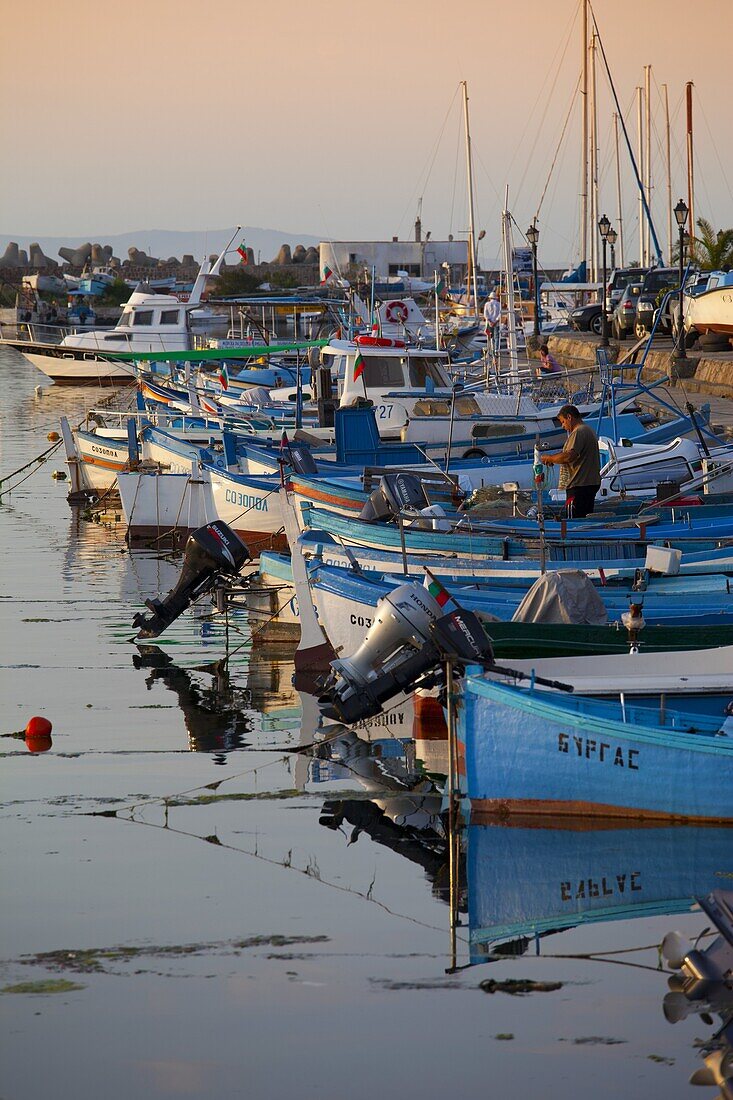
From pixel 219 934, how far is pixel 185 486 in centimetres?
1337

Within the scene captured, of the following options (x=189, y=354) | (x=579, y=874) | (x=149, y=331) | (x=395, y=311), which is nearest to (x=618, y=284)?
(x=395, y=311)

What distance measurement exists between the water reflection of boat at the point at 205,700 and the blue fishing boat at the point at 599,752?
254cm

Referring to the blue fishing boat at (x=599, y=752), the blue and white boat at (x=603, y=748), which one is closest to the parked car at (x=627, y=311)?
the blue and white boat at (x=603, y=748)

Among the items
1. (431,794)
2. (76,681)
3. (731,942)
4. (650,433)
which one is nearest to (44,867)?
(431,794)

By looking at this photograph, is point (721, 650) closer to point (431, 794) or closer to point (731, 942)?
point (431, 794)

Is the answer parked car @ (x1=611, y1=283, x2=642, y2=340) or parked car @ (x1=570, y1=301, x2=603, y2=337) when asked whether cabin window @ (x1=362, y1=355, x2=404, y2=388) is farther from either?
parked car @ (x1=570, y1=301, x2=603, y2=337)

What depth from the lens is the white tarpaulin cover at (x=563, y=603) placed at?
33.3 feet

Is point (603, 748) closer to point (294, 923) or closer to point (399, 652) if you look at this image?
point (399, 652)

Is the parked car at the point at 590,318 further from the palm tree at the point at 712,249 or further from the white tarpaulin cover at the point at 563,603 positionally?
the white tarpaulin cover at the point at 563,603

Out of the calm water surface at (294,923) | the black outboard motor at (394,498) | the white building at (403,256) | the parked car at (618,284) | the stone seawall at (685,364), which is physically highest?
the white building at (403,256)

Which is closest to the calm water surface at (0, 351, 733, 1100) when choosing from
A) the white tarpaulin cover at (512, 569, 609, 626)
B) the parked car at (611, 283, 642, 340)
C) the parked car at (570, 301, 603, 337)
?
the white tarpaulin cover at (512, 569, 609, 626)

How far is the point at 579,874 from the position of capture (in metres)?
7.89

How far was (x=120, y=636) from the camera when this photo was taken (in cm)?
1477

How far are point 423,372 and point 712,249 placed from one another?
17.9 meters
